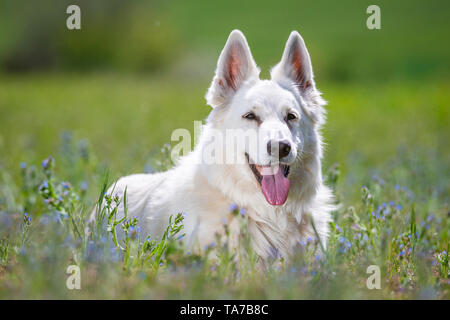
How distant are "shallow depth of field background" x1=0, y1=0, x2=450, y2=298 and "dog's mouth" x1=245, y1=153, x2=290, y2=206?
0.97 metres

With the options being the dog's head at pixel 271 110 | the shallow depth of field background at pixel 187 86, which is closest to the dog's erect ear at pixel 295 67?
the dog's head at pixel 271 110

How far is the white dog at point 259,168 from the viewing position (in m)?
3.80

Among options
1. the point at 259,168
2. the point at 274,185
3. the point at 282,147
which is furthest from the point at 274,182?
the point at 282,147

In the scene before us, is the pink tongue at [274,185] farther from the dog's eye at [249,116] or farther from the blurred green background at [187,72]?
the blurred green background at [187,72]

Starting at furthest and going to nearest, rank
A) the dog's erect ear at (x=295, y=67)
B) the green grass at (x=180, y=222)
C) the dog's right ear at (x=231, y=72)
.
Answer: the dog's erect ear at (x=295, y=67) → the dog's right ear at (x=231, y=72) → the green grass at (x=180, y=222)

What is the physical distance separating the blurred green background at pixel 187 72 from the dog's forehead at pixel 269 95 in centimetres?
208

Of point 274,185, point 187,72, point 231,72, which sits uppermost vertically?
point 187,72

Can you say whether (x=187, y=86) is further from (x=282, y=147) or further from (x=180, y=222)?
(x=282, y=147)

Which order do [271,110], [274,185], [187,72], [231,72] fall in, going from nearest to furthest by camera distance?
[274,185], [271,110], [231,72], [187,72]

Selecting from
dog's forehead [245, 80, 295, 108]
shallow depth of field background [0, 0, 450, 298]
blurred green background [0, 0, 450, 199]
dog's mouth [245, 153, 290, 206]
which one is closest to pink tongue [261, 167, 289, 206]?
dog's mouth [245, 153, 290, 206]

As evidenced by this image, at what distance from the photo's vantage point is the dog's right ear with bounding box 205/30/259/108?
4.14 metres

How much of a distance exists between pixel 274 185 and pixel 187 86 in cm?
1746

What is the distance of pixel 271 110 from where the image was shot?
392cm

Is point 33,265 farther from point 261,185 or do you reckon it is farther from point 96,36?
point 96,36
